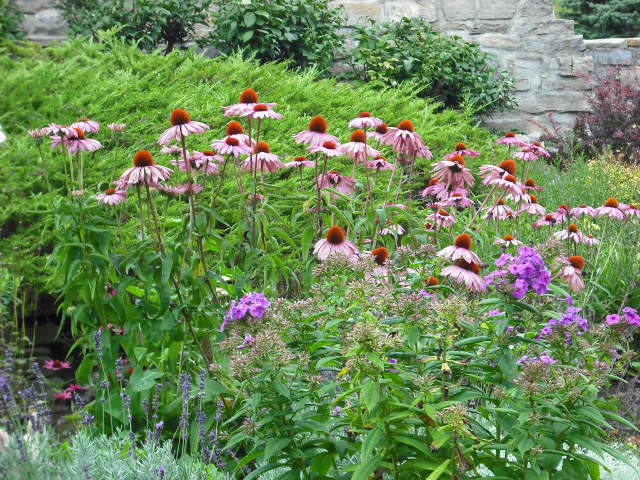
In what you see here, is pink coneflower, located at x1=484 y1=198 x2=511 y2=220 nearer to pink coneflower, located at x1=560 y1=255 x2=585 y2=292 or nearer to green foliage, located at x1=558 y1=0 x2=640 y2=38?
pink coneflower, located at x1=560 y1=255 x2=585 y2=292

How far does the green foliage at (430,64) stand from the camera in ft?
29.0

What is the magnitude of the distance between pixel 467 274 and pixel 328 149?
103cm

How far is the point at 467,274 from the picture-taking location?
2389 mm

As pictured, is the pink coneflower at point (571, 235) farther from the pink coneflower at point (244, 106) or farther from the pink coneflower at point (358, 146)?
the pink coneflower at point (244, 106)

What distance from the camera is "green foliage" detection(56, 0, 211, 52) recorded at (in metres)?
8.62

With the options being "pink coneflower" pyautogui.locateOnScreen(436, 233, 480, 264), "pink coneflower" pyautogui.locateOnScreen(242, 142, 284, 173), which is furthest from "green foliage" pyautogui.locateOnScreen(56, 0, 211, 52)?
"pink coneflower" pyautogui.locateOnScreen(436, 233, 480, 264)

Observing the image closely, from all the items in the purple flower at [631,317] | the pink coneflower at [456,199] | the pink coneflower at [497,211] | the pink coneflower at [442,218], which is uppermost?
the purple flower at [631,317]

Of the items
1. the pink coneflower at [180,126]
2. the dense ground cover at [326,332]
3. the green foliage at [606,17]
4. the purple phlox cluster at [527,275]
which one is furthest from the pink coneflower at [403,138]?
the green foliage at [606,17]

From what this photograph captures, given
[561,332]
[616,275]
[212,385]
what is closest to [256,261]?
[212,385]

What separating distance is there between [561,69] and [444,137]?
3.83 m

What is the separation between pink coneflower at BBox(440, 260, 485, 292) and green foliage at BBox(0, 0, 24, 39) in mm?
8235

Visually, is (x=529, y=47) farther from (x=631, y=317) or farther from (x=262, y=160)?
(x=631, y=317)

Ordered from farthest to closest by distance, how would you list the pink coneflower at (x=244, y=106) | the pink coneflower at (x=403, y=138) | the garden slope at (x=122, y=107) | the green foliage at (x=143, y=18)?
the green foliage at (x=143, y=18)
the garden slope at (x=122, y=107)
the pink coneflower at (x=403, y=138)
the pink coneflower at (x=244, y=106)

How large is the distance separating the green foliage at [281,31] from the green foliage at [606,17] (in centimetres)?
758
